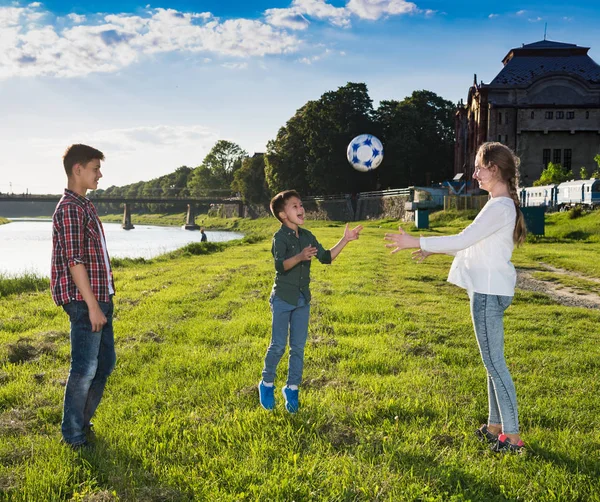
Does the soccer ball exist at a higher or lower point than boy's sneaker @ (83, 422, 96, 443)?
higher

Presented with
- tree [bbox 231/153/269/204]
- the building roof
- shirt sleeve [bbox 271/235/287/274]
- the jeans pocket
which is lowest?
the jeans pocket

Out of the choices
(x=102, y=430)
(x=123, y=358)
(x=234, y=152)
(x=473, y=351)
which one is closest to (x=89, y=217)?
(x=102, y=430)

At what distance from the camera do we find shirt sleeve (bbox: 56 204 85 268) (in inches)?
152

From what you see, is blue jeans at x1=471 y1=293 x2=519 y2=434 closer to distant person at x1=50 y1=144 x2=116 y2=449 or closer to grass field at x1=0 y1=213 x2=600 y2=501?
grass field at x1=0 y1=213 x2=600 y2=501

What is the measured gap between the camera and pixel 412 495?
330 centimetres

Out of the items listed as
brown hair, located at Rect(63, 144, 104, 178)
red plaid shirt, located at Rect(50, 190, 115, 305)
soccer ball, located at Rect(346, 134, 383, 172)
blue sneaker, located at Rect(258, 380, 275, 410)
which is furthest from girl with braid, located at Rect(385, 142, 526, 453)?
soccer ball, located at Rect(346, 134, 383, 172)

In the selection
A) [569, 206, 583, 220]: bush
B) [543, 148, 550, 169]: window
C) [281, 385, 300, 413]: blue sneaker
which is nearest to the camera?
[281, 385, 300, 413]: blue sneaker

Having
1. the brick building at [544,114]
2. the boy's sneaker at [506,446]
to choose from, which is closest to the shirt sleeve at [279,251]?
the boy's sneaker at [506,446]

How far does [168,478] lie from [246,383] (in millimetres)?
1943

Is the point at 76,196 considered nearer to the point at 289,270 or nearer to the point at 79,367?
the point at 79,367

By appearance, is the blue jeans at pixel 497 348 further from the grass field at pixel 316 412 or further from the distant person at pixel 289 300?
the distant person at pixel 289 300

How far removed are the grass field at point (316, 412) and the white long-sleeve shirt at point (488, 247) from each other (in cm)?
131

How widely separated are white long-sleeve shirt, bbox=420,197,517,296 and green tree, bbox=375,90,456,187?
59.8 meters

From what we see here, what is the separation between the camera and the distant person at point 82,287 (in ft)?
12.7
